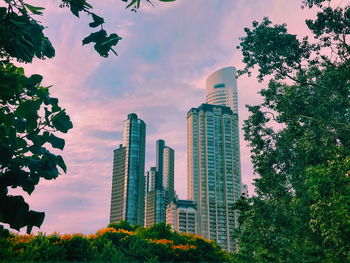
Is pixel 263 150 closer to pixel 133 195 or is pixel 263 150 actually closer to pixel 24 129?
pixel 24 129

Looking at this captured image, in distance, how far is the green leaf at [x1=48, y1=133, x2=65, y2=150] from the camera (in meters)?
2.37

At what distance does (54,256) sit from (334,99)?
18822mm

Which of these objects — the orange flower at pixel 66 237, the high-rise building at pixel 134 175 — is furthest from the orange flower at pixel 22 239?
the high-rise building at pixel 134 175

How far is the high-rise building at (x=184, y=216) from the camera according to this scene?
145750 mm

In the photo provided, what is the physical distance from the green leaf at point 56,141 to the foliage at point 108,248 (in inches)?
426

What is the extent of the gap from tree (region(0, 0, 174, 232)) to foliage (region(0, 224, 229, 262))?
10.8 metres

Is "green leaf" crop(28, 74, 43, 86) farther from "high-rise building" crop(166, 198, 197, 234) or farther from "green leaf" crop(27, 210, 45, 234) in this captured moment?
"high-rise building" crop(166, 198, 197, 234)

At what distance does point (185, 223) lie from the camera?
146250 millimetres

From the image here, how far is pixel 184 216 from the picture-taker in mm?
146875

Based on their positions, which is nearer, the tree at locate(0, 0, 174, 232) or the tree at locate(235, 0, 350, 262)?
the tree at locate(0, 0, 174, 232)

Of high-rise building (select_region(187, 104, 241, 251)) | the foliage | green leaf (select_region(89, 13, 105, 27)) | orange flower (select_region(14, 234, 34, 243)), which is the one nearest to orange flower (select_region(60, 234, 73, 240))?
the foliage

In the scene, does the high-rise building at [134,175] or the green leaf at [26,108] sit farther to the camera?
the high-rise building at [134,175]

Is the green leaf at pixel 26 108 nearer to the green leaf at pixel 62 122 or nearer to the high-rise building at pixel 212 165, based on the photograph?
the green leaf at pixel 62 122

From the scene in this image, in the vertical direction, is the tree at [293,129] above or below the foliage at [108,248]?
above
